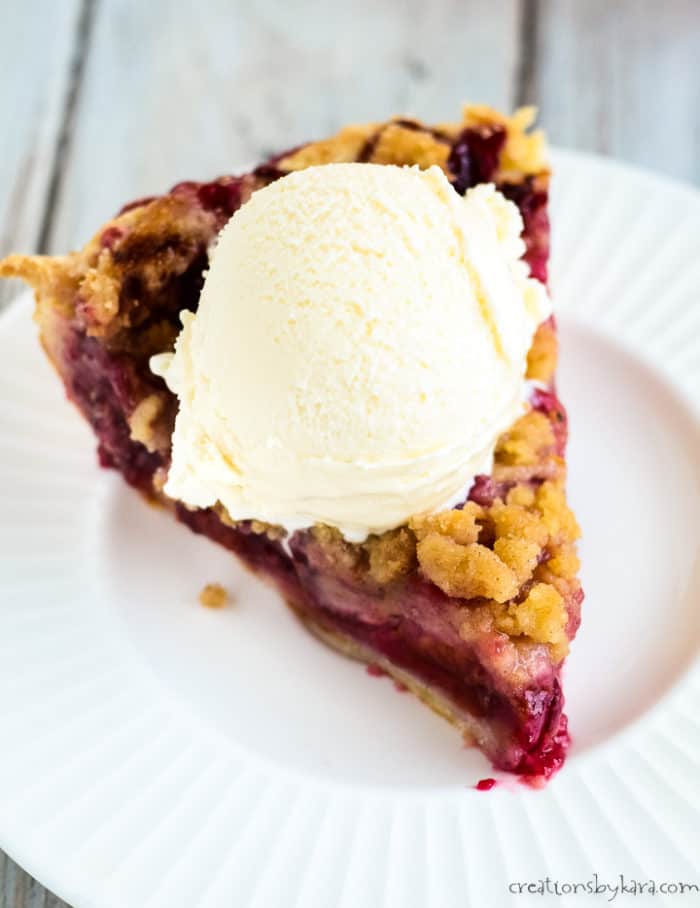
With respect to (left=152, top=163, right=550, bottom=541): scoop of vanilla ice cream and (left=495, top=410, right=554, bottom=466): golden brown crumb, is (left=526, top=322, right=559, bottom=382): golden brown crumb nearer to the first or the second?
(left=495, top=410, right=554, bottom=466): golden brown crumb

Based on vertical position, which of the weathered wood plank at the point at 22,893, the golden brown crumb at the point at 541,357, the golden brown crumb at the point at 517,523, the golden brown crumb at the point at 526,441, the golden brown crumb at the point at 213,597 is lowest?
the weathered wood plank at the point at 22,893

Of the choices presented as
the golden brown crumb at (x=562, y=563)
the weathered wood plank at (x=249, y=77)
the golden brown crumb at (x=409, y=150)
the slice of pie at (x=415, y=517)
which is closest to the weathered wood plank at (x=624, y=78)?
the weathered wood plank at (x=249, y=77)

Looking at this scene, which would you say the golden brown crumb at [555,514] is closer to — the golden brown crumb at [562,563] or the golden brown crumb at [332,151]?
the golden brown crumb at [562,563]

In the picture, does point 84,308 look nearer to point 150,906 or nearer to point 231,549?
point 231,549

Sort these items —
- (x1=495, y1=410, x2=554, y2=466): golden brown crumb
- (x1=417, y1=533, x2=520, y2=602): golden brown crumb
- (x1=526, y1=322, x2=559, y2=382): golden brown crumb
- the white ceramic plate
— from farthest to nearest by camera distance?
1. (x1=526, y1=322, x2=559, y2=382): golden brown crumb
2. (x1=495, y1=410, x2=554, y2=466): golden brown crumb
3. (x1=417, y1=533, x2=520, y2=602): golden brown crumb
4. the white ceramic plate

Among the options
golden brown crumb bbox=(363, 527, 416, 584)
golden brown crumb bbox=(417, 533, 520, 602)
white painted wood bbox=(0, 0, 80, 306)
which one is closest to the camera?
golden brown crumb bbox=(417, 533, 520, 602)

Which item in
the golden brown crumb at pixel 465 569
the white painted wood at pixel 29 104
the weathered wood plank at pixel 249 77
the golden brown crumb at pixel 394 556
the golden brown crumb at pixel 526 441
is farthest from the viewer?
the weathered wood plank at pixel 249 77

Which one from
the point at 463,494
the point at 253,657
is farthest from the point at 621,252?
the point at 253,657

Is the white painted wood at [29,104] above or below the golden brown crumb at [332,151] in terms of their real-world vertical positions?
below

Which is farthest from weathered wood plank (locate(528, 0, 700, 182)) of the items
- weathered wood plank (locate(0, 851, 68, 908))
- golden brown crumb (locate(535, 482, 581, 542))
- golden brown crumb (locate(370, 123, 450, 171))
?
weathered wood plank (locate(0, 851, 68, 908))
